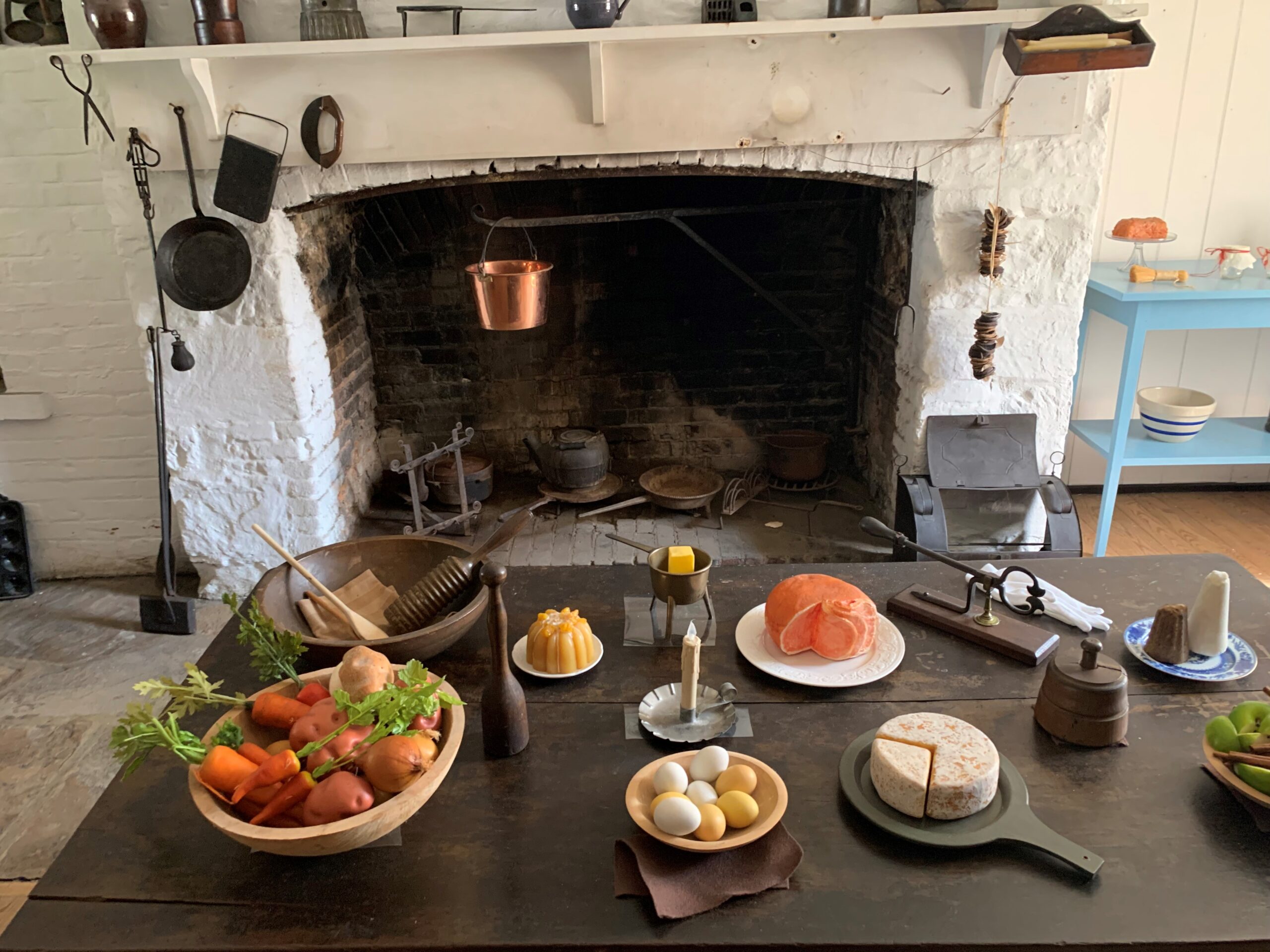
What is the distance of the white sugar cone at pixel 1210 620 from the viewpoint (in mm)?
1413

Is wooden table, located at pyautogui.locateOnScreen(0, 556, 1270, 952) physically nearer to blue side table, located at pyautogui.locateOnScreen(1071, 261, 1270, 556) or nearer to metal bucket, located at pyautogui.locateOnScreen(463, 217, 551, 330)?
metal bucket, located at pyautogui.locateOnScreen(463, 217, 551, 330)

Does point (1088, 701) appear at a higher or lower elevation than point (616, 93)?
lower

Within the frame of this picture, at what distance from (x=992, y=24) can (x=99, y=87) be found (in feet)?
7.76

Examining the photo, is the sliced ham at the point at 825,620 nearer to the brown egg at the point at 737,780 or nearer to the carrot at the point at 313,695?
the brown egg at the point at 737,780

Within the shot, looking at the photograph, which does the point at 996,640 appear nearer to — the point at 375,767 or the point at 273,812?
the point at 375,767

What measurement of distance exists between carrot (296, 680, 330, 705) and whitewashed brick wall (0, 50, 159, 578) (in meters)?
1.85

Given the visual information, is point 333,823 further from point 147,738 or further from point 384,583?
point 384,583

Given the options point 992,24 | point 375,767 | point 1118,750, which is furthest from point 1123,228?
point 375,767

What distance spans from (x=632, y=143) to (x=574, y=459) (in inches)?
42.9

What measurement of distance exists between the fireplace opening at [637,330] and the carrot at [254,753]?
1.96 meters

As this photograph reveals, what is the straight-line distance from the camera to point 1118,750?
1.29m

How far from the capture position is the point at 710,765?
3.89 feet

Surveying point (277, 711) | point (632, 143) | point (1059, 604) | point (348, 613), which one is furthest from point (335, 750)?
point (632, 143)

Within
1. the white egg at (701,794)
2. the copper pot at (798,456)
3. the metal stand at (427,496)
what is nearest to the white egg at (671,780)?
the white egg at (701,794)
